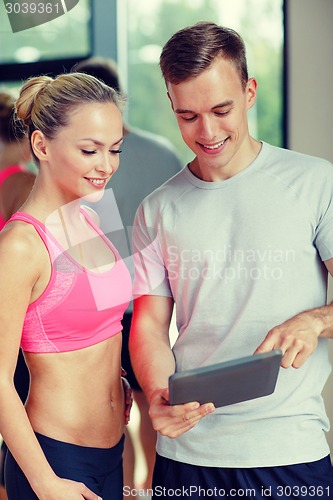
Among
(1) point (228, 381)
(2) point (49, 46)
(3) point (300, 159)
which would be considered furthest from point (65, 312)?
(2) point (49, 46)

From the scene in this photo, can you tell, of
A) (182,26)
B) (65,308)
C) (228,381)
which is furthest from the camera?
(182,26)

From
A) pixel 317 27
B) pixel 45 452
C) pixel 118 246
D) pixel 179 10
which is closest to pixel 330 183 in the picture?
pixel 118 246

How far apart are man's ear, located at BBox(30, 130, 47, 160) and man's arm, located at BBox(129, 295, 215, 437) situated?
1.29 ft

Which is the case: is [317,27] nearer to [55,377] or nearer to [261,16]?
[261,16]

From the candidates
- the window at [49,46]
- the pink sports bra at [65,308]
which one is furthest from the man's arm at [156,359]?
the window at [49,46]

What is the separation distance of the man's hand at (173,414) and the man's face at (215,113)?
495 millimetres

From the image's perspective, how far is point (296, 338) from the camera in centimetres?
141

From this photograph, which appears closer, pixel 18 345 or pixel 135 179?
pixel 18 345

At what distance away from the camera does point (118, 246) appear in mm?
1902

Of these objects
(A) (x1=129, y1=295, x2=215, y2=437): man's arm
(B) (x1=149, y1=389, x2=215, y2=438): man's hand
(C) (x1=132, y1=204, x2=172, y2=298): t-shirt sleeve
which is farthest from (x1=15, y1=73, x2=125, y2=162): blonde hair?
(B) (x1=149, y1=389, x2=215, y2=438): man's hand

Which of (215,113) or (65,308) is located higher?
(215,113)

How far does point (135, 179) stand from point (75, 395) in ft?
3.49

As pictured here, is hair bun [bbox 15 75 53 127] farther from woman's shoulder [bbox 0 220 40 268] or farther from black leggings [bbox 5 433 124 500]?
black leggings [bbox 5 433 124 500]

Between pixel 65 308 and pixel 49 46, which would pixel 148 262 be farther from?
pixel 49 46
